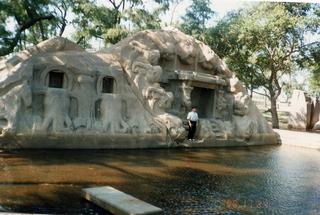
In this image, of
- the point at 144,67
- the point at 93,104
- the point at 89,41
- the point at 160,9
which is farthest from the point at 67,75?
the point at 89,41

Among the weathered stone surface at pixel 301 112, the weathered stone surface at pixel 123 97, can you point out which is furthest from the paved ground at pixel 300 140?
the weathered stone surface at pixel 301 112

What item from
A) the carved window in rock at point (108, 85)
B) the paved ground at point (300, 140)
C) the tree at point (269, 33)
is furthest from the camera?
the tree at point (269, 33)

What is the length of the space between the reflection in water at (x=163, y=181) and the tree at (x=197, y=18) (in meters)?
9.30

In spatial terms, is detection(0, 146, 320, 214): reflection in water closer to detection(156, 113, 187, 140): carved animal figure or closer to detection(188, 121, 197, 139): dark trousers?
detection(156, 113, 187, 140): carved animal figure

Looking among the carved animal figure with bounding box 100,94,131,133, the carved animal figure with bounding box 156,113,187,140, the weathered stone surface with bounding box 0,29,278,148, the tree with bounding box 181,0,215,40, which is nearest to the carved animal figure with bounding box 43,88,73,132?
the weathered stone surface with bounding box 0,29,278,148

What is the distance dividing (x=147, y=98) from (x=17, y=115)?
144 inches

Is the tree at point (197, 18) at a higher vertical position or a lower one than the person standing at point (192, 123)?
higher

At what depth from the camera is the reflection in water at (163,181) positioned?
437cm

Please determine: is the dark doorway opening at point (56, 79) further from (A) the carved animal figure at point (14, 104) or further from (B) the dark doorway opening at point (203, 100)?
(B) the dark doorway opening at point (203, 100)

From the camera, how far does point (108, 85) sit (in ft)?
30.8

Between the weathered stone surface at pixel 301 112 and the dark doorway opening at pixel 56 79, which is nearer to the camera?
the dark doorway opening at pixel 56 79

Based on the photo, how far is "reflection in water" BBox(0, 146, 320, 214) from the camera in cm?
437

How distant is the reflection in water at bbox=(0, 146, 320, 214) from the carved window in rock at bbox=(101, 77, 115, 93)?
1929 mm

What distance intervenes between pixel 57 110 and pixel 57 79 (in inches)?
42.1
